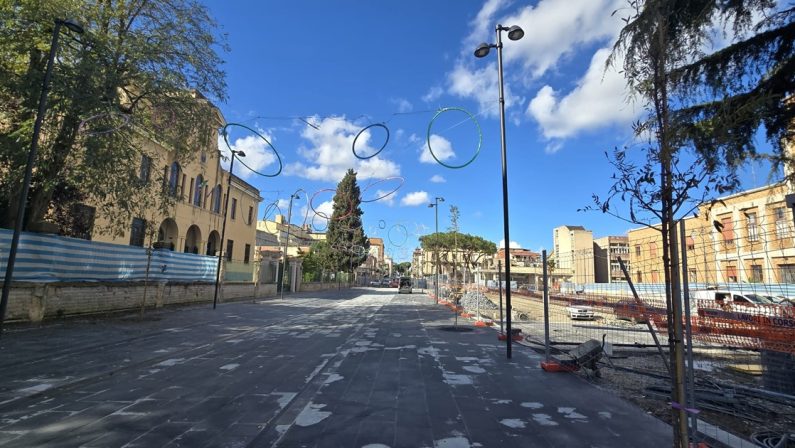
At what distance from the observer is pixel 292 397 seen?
5266 mm

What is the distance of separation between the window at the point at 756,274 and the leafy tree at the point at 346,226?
165 feet

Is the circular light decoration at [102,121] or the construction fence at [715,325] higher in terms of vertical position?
the circular light decoration at [102,121]

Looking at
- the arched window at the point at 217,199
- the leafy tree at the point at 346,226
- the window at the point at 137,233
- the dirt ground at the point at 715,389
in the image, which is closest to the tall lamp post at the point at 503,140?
the dirt ground at the point at 715,389

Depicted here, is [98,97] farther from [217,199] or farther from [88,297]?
[217,199]

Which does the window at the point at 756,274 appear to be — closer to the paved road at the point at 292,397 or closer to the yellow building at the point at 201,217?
the paved road at the point at 292,397

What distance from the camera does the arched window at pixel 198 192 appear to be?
27375 mm

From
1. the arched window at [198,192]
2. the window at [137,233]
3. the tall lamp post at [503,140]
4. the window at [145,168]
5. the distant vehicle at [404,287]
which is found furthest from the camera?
the distant vehicle at [404,287]

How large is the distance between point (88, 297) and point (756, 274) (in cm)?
1688

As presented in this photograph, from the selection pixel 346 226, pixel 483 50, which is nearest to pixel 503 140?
pixel 483 50

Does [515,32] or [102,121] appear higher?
[515,32]

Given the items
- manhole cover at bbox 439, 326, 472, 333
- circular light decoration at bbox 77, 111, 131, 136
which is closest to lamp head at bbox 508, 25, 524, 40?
manhole cover at bbox 439, 326, 472, 333

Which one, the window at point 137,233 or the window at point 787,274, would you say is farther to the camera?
the window at point 137,233

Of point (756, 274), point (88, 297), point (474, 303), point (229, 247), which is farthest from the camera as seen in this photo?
point (229, 247)

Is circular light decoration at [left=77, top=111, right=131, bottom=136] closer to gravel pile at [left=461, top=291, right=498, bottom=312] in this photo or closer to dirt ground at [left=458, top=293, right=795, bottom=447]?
dirt ground at [left=458, top=293, right=795, bottom=447]
